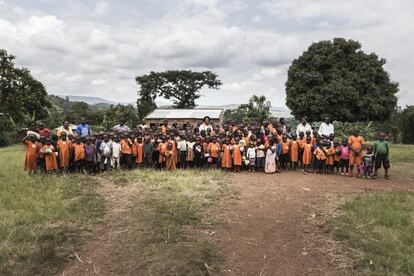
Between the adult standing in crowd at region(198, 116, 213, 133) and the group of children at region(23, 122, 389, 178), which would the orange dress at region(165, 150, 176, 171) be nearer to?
the group of children at region(23, 122, 389, 178)

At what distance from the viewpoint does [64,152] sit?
10.4 m

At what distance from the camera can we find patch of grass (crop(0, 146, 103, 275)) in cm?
505

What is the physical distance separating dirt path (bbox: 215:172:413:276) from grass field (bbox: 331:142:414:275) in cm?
26

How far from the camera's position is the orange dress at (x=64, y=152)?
10.4m

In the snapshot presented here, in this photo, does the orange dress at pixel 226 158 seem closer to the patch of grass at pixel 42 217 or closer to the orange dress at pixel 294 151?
the orange dress at pixel 294 151

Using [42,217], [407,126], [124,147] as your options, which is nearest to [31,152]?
[124,147]

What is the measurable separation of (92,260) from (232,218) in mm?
2629

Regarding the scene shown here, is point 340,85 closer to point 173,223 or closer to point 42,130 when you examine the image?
point 42,130

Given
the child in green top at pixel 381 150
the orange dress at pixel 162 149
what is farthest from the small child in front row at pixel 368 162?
the orange dress at pixel 162 149

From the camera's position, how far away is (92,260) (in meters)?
5.16

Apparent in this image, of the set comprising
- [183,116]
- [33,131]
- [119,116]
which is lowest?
[33,131]

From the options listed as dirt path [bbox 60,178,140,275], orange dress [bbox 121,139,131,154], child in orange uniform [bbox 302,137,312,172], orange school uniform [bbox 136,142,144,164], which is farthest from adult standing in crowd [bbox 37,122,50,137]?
child in orange uniform [bbox 302,137,312,172]

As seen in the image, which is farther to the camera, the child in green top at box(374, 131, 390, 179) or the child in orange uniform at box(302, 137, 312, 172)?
the child in orange uniform at box(302, 137, 312, 172)

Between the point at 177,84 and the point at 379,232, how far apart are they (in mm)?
43525
